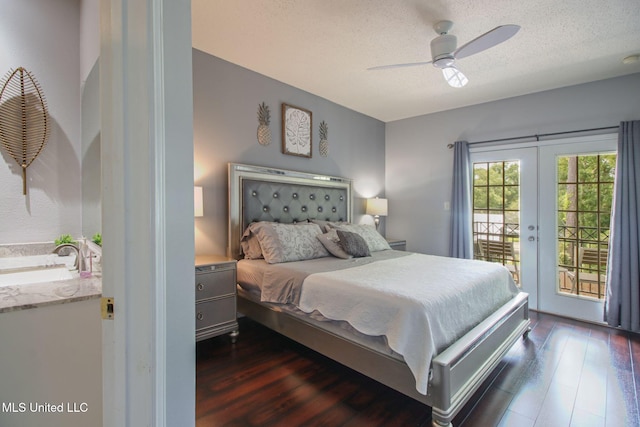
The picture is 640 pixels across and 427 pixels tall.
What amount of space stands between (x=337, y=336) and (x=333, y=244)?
110 cm

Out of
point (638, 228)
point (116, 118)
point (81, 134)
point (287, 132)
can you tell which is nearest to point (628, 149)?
point (638, 228)

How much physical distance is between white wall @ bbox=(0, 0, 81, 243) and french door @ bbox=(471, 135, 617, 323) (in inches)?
171

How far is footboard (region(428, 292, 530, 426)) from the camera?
158 cm

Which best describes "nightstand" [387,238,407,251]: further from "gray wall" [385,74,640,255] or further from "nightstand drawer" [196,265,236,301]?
"nightstand drawer" [196,265,236,301]

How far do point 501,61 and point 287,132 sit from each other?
2.31 m

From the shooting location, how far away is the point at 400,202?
4918mm

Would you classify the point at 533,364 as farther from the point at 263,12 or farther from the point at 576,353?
the point at 263,12

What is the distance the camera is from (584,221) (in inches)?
133

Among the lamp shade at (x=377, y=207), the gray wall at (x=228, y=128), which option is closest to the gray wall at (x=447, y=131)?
the lamp shade at (x=377, y=207)

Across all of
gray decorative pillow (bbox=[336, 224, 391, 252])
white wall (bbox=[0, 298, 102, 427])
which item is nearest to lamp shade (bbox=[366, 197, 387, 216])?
gray decorative pillow (bbox=[336, 224, 391, 252])

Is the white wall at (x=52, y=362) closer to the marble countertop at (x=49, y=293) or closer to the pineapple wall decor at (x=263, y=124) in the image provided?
the marble countertop at (x=49, y=293)

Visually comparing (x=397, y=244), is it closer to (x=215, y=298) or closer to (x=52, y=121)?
(x=215, y=298)

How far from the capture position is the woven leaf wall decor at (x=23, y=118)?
6.06 feet

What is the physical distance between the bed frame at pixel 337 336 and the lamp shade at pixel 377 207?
401 millimetres
